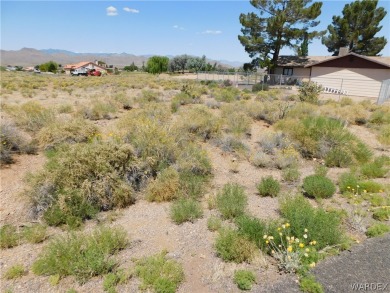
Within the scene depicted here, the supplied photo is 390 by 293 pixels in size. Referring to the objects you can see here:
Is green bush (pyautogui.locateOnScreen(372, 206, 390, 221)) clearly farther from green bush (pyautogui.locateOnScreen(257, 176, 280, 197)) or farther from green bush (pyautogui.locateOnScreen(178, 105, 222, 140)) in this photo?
green bush (pyautogui.locateOnScreen(178, 105, 222, 140))

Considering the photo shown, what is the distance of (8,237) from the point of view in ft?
16.7

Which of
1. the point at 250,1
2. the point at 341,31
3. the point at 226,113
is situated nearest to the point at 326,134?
the point at 226,113

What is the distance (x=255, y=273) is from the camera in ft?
13.8

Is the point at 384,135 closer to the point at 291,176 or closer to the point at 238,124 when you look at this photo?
the point at 238,124

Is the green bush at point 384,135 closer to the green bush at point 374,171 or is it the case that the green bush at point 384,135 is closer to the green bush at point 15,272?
the green bush at point 374,171

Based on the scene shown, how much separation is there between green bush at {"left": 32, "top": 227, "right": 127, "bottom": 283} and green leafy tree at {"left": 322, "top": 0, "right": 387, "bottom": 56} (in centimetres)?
4745

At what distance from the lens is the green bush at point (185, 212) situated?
5.68m

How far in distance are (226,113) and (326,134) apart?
5.15 m

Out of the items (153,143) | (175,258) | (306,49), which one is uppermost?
(306,49)

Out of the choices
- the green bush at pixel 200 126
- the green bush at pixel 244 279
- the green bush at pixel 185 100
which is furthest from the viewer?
the green bush at pixel 185 100

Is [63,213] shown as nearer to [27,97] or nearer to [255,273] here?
[255,273]

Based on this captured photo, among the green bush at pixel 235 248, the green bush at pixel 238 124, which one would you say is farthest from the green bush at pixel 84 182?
the green bush at pixel 238 124

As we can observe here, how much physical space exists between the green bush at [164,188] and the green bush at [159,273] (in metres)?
2.20

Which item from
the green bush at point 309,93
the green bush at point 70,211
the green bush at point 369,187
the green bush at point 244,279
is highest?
the green bush at point 309,93
